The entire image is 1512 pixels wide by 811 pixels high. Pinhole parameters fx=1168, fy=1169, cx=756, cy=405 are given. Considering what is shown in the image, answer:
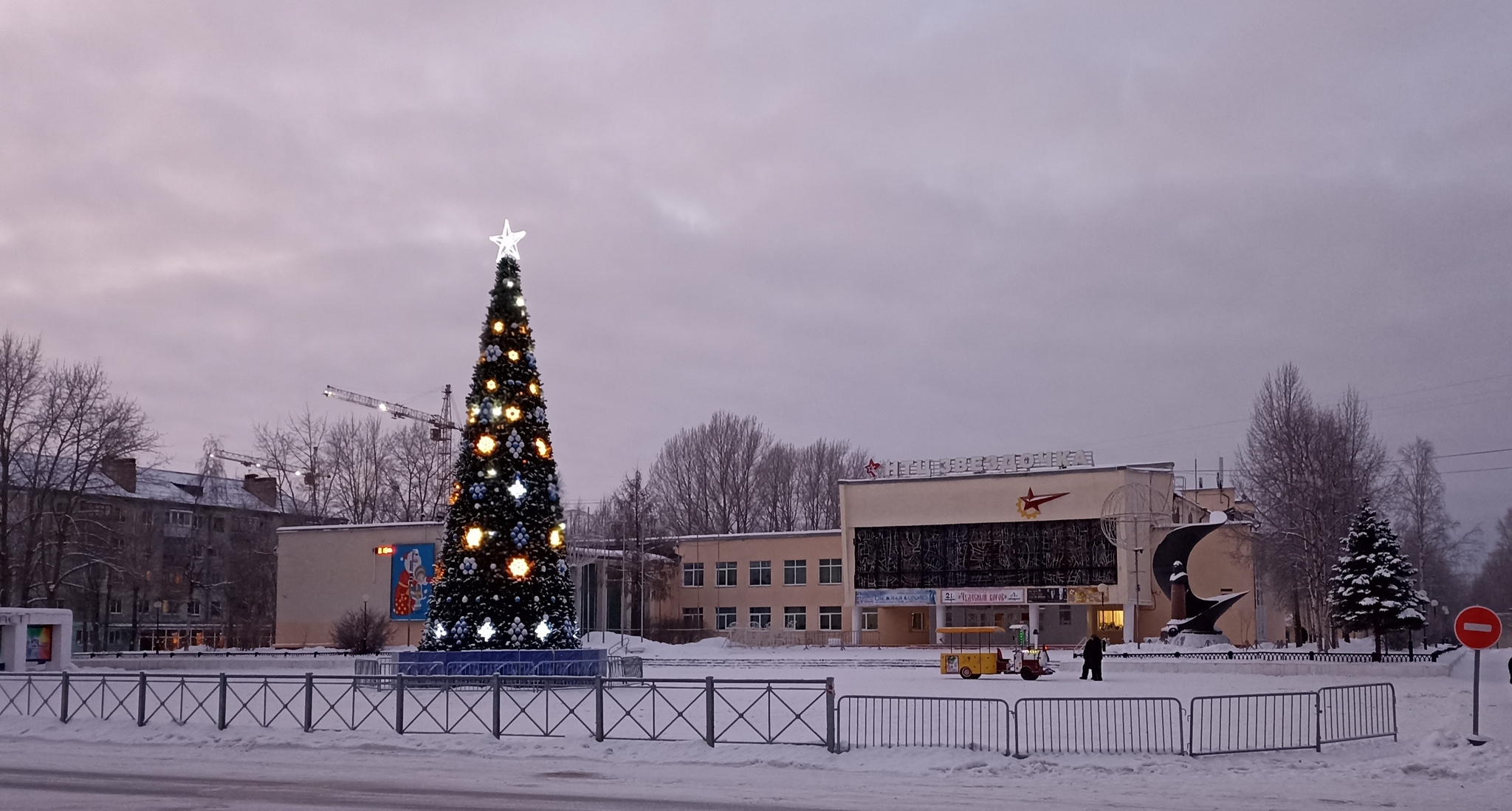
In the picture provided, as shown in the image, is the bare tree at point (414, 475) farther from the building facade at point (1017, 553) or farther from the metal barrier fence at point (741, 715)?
the metal barrier fence at point (741, 715)

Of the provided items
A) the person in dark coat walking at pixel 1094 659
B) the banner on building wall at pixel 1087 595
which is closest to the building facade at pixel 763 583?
the banner on building wall at pixel 1087 595

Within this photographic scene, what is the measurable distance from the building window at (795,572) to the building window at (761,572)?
3.20ft

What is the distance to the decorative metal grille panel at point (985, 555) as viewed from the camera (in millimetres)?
67375

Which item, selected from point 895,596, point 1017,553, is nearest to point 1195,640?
point 1017,553

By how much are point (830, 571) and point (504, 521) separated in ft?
159

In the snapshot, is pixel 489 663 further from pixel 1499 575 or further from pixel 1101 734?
pixel 1499 575

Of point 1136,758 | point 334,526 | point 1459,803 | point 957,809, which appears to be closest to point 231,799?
point 957,809

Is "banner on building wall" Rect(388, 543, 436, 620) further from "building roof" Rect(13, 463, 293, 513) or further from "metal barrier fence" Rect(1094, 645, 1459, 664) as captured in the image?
"metal barrier fence" Rect(1094, 645, 1459, 664)

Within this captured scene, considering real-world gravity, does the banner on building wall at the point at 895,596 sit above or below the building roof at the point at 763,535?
below

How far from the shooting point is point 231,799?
523 inches

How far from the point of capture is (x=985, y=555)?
70.1 metres

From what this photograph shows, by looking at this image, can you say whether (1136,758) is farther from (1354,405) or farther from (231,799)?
(1354,405)

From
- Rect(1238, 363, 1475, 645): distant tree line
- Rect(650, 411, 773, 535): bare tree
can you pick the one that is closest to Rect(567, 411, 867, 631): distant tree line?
Rect(650, 411, 773, 535): bare tree

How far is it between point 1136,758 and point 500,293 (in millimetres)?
20214
